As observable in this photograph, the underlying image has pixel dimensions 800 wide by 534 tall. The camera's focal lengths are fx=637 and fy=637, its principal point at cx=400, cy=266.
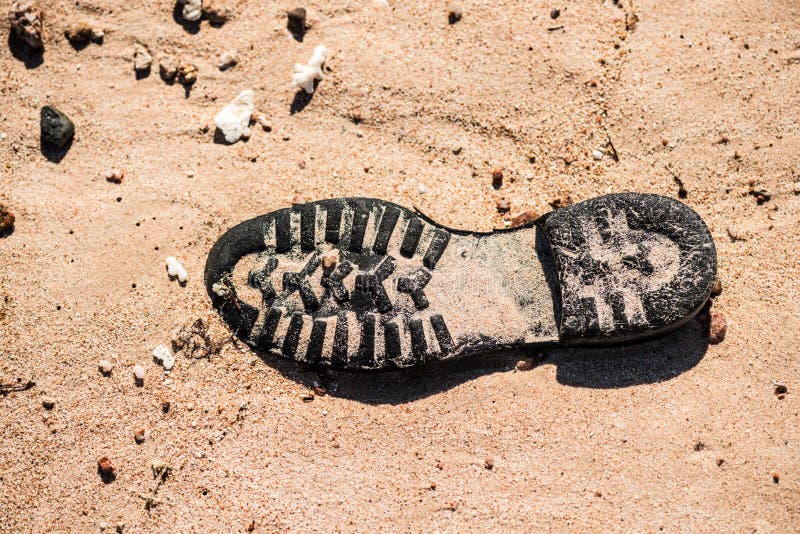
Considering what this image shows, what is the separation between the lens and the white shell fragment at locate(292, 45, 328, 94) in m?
3.51

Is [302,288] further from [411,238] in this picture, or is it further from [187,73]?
[187,73]

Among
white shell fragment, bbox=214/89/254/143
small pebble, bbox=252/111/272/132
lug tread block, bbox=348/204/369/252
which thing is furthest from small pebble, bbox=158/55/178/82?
lug tread block, bbox=348/204/369/252

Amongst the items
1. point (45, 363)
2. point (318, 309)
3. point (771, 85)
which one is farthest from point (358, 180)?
point (771, 85)

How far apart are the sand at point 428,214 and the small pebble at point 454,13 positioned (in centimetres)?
4

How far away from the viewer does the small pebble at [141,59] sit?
3578 millimetres

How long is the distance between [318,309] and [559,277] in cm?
121

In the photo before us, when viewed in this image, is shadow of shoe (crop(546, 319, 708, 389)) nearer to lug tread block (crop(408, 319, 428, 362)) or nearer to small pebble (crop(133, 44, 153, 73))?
lug tread block (crop(408, 319, 428, 362))

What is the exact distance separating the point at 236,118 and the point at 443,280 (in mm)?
1464

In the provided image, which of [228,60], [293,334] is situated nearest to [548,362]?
[293,334]

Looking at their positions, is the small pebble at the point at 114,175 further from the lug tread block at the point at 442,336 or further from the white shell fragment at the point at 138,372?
the lug tread block at the point at 442,336

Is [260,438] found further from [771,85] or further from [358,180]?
[771,85]

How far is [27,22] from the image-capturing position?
355cm

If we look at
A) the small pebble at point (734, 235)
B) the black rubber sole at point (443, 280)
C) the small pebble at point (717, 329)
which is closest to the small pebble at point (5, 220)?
the black rubber sole at point (443, 280)

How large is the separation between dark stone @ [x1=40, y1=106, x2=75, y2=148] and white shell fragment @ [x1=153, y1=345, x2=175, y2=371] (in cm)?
127
